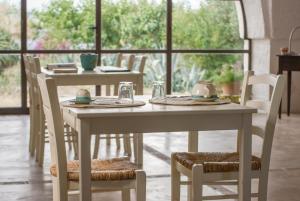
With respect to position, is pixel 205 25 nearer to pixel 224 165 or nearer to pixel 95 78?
pixel 95 78

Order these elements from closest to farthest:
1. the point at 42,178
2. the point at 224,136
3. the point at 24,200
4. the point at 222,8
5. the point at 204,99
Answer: the point at 204,99, the point at 24,200, the point at 42,178, the point at 224,136, the point at 222,8

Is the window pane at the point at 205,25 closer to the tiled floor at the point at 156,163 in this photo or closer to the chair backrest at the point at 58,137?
the tiled floor at the point at 156,163

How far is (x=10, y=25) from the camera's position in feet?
31.3

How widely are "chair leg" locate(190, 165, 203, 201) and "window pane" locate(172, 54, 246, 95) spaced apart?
654 cm

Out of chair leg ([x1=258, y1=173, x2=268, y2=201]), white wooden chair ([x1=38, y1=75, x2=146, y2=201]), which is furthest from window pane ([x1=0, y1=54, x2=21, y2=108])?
chair leg ([x1=258, y1=173, x2=268, y2=201])

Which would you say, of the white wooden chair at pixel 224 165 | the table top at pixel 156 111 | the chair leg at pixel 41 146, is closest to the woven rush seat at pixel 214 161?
the white wooden chair at pixel 224 165

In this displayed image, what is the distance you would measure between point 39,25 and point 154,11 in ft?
5.40

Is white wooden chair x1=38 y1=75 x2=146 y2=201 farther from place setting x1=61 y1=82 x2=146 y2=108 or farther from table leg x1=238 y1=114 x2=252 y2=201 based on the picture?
table leg x1=238 y1=114 x2=252 y2=201

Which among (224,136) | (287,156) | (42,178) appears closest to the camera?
(42,178)

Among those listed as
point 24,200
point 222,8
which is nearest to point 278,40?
point 222,8

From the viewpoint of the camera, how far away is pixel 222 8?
10258mm

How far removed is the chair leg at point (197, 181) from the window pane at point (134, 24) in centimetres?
636

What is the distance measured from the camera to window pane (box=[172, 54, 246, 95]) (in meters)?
10.1

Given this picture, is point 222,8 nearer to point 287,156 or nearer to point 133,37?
point 133,37
